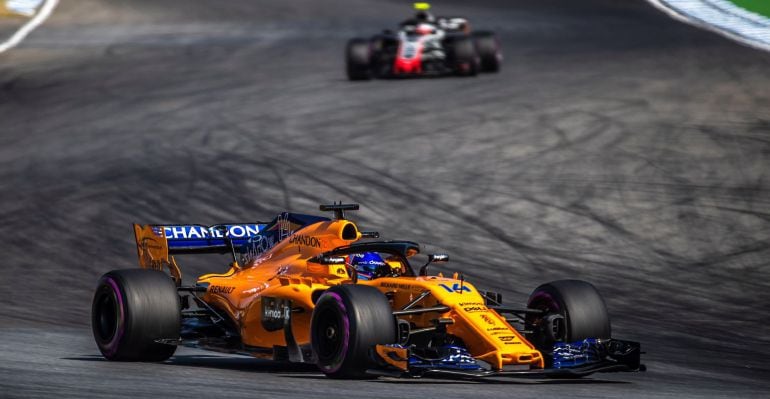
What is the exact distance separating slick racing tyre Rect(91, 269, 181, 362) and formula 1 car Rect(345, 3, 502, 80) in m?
18.2

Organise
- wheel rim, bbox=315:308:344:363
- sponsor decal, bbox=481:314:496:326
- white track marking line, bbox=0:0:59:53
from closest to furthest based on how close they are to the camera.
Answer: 1. wheel rim, bbox=315:308:344:363
2. sponsor decal, bbox=481:314:496:326
3. white track marking line, bbox=0:0:59:53

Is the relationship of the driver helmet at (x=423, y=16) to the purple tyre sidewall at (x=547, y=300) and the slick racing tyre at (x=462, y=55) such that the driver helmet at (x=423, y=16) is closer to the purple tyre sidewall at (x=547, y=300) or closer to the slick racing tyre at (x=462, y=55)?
the slick racing tyre at (x=462, y=55)

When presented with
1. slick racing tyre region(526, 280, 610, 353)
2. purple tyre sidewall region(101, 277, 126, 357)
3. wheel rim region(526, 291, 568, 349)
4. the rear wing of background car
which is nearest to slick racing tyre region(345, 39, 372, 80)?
the rear wing of background car

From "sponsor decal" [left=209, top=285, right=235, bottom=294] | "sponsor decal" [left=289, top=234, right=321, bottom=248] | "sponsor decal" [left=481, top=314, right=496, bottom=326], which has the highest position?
"sponsor decal" [left=289, top=234, right=321, bottom=248]

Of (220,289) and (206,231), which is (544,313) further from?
(206,231)

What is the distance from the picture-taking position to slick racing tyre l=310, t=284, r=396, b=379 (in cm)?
1063

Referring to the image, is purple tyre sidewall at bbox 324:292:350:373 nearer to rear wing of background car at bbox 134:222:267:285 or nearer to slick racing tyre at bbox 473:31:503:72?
rear wing of background car at bbox 134:222:267:285

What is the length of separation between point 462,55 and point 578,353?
19101 millimetres

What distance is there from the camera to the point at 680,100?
85.9 ft

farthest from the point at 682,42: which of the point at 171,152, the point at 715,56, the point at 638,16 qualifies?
the point at 171,152

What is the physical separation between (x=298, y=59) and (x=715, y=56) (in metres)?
9.51

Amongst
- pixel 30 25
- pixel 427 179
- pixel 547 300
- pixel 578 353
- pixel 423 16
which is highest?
pixel 423 16

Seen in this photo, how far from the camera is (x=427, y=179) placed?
22.0 meters

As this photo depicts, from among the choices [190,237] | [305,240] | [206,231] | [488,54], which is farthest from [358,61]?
[305,240]
